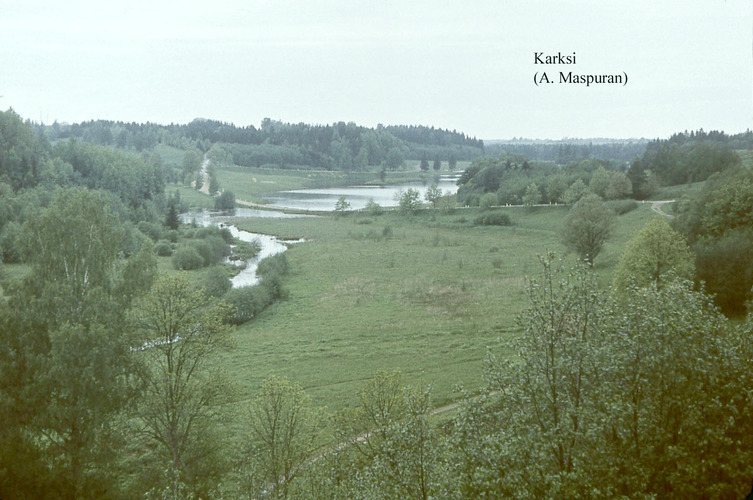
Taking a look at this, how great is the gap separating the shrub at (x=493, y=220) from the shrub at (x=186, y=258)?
25702mm

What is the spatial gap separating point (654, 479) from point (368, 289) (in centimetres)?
2604

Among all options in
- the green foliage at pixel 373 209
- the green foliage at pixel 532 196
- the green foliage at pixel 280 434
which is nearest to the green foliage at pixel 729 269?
the green foliage at pixel 280 434

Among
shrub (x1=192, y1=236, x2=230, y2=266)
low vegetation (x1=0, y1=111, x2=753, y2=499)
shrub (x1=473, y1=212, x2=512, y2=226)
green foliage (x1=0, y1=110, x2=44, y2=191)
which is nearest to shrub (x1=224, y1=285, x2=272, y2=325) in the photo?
low vegetation (x1=0, y1=111, x2=753, y2=499)

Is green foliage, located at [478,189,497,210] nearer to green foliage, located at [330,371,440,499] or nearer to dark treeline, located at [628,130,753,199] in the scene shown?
dark treeline, located at [628,130,753,199]

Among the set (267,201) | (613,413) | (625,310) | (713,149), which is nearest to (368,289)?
(625,310)

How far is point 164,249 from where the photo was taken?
35844 mm

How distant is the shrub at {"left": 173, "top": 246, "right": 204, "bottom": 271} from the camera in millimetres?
34562

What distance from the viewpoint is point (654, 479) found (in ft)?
27.8

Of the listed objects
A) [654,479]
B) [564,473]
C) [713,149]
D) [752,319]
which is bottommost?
[654,479]

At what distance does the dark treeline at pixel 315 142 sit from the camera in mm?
89312

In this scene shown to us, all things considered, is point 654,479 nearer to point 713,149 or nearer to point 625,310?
point 625,310

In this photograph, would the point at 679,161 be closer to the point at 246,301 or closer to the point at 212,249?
the point at 246,301

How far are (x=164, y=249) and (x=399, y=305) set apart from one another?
15792 mm

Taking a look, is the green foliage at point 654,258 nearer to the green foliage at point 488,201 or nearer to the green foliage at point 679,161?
the green foliage at point 679,161
